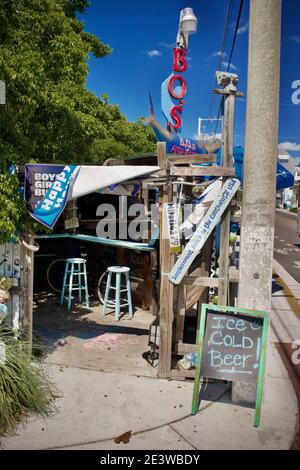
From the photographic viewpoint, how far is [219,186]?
16.4 feet

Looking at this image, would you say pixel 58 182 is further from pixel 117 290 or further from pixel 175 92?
pixel 175 92

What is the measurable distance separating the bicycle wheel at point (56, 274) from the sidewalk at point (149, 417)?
3.94 m

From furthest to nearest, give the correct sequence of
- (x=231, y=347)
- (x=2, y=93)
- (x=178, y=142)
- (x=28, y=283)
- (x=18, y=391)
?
(x=178, y=142) < (x=28, y=283) < (x=2, y=93) < (x=231, y=347) < (x=18, y=391)

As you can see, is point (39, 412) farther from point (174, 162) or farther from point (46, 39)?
point (46, 39)

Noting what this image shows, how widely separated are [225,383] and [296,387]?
87 cm

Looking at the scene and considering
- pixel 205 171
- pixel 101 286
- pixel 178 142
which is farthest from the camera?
pixel 101 286

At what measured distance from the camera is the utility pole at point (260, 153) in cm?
427

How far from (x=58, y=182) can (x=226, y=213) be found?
6.63 ft

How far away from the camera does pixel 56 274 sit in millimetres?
9312

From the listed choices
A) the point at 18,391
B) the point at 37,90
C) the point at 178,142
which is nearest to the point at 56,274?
the point at 178,142

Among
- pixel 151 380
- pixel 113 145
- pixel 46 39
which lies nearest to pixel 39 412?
pixel 151 380

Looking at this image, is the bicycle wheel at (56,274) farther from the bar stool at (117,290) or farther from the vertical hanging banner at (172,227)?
the vertical hanging banner at (172,227)

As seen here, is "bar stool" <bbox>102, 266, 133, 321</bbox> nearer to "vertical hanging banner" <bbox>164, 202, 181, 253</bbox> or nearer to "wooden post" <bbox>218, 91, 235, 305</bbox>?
"vertical hanging banner" <bbox>164, 202, 181, 253</bbox>

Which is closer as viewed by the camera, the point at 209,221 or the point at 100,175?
the point at 209,221
